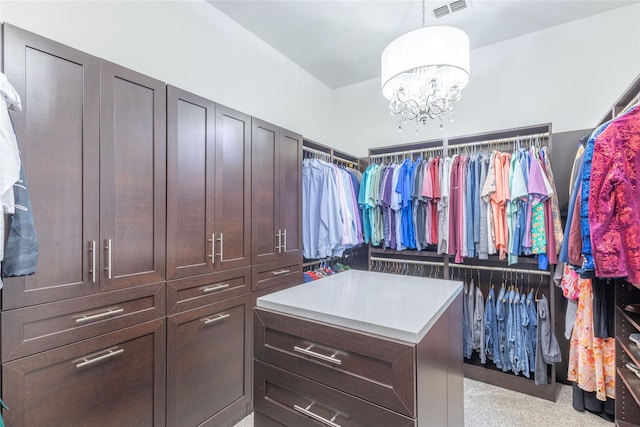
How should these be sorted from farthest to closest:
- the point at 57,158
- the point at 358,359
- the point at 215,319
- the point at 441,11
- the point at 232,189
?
the point at 441,11 → the point at 232,189 → the point at 215,319 → the point at 57,158 → the point at 358,359

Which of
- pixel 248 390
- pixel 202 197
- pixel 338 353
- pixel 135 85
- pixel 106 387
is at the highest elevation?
pixel 135 85

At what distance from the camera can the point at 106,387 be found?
137cm

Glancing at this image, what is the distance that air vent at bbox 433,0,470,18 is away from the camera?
237 cm

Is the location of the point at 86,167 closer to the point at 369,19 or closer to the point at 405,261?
the point at 369,19

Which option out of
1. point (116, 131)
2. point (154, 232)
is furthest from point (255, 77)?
point (154, 232)

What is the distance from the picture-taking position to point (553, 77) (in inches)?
106

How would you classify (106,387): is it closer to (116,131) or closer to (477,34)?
(116,131)

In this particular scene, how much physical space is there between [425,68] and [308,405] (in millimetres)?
1979

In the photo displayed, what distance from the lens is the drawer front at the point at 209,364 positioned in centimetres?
164

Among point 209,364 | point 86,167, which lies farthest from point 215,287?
point 86,167

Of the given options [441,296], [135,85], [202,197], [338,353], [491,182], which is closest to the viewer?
[338,353]

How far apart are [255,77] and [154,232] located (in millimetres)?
1903

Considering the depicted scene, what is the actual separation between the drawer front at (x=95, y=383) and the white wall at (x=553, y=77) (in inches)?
125

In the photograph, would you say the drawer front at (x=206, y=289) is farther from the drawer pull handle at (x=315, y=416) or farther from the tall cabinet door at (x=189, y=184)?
the drawer pull handle at (x=315, y=416)
